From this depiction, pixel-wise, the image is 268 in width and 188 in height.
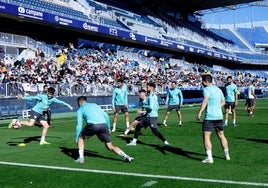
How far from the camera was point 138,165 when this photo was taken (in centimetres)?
984

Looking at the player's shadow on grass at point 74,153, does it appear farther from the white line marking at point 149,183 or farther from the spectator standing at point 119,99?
the spectator standing at point 119,99

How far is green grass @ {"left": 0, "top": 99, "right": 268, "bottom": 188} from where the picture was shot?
820 centimetres

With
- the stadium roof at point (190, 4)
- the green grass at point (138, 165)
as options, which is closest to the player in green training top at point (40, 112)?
the green grass at point (138, 165)

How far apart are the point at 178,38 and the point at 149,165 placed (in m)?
51.0

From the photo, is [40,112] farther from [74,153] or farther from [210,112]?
[210,112]

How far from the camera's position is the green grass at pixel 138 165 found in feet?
26.9

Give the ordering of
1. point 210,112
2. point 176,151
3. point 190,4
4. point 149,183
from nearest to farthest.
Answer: point 149,183, point 210,112, point 176,151, point 190,4

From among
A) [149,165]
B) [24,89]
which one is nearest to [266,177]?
[149,165]

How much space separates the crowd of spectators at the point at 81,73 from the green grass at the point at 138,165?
45.9 ft

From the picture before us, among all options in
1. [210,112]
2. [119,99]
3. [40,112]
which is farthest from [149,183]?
[119,99]

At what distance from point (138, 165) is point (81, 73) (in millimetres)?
27063

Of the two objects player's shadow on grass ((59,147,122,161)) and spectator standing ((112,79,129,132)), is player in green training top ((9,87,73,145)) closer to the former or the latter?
player's shadow on grass ((59,147,122,161))

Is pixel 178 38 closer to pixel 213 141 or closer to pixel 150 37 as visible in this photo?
pixel 150 37

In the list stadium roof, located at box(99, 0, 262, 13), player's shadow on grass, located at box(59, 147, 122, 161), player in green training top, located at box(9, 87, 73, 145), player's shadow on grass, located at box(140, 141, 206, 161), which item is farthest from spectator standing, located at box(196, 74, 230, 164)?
stadium roof, located at box(99, 0, 262, 13)
